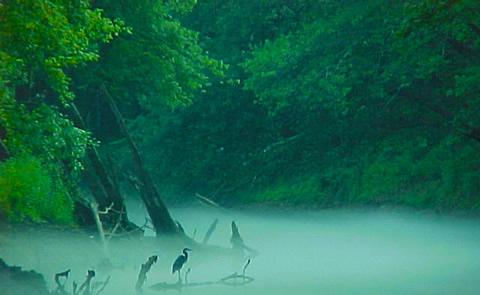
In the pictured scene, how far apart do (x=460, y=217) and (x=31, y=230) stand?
1263 centimetres

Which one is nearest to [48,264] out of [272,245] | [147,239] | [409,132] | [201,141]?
[147,239]

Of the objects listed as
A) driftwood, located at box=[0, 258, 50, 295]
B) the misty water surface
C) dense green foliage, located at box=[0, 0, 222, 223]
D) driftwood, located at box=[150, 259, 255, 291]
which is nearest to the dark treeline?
dense green foliage, located at box=[0, 0, 222, 223]

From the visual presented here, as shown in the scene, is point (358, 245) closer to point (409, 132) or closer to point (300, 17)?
point (409, 132)

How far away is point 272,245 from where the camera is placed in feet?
85.6

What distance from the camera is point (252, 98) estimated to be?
118 ft

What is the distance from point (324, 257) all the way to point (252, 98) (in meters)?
13.9

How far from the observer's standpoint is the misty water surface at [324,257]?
57.4ft

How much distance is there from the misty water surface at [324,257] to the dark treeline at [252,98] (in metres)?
0.89

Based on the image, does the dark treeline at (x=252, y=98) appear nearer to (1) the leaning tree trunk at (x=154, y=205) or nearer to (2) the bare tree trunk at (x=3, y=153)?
(2) the bare tree trunk at (x=3, y=153)

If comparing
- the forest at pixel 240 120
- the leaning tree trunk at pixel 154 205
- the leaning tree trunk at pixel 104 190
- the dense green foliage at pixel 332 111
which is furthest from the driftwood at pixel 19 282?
the dense green foliage at pixel 332 111

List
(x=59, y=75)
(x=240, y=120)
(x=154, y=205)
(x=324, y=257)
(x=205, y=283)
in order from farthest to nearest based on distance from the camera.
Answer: (x=240, y=120)
(x=324, y=257)
(x=154, y=205)
(x=205, y=283)
(x=59, y=75)

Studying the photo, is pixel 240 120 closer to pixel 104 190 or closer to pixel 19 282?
pixel 104 190

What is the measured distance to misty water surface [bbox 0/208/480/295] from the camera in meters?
17.5

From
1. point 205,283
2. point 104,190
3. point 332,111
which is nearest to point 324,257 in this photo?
point 104,190
